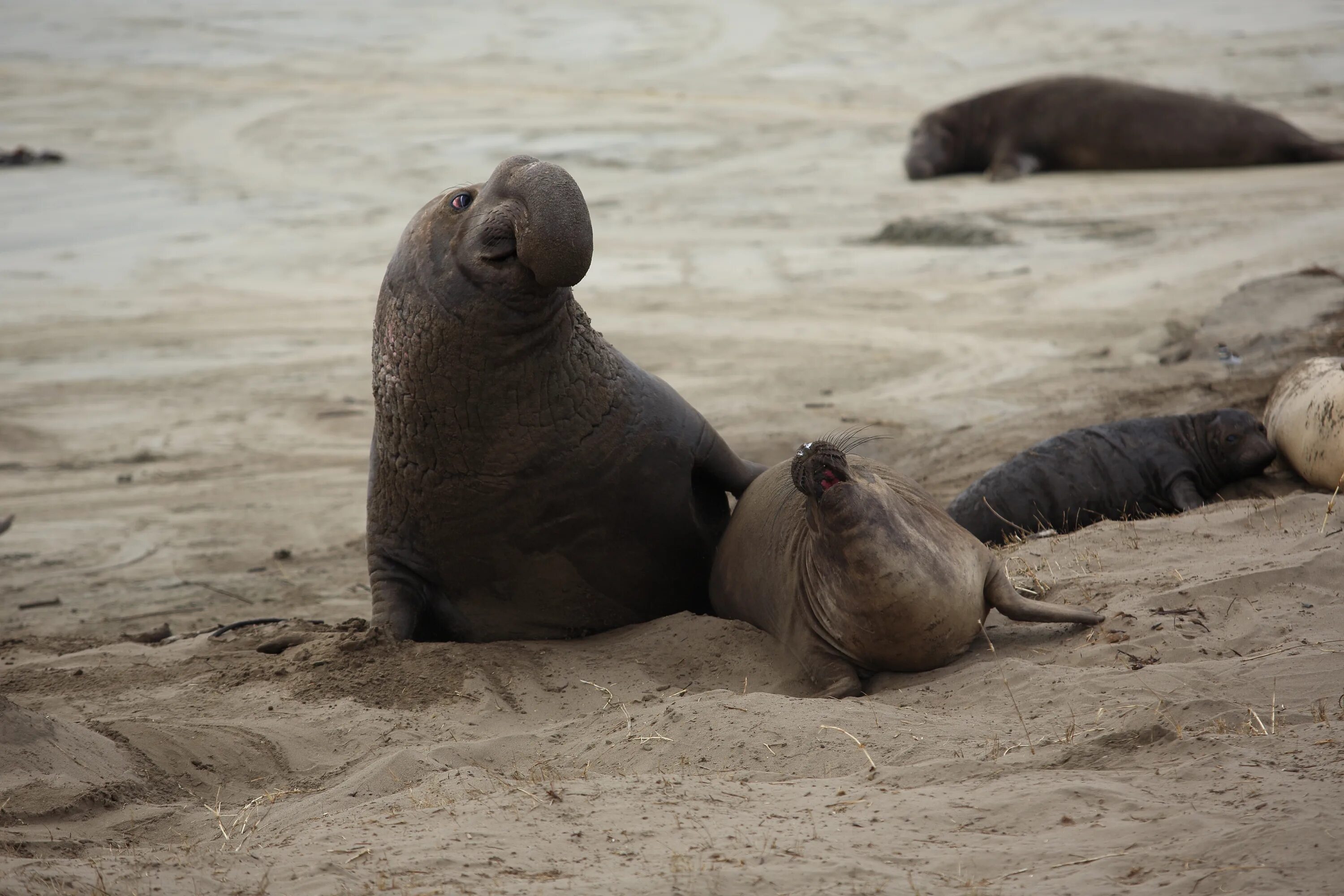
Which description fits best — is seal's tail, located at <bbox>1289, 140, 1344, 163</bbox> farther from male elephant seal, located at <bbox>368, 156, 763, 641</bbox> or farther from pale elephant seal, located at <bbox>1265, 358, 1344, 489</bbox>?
male elephant seal, located at <bbox>368, 156, 763, 641</bbox>

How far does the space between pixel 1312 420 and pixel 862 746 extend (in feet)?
12.0

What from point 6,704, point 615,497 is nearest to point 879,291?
point 615,497

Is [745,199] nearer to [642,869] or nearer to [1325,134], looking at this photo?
[1325,134]

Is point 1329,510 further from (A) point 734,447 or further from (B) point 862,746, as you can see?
(A) point 734,447

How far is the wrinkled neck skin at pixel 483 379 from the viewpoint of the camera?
4.46 m

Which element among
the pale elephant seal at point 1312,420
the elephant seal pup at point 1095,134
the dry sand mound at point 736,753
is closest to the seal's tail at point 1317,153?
the elephant seal pup at point 1095,134

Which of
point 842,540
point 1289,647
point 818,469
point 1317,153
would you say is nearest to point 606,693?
point 842,540

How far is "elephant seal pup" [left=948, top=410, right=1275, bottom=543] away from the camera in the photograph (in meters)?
6.03

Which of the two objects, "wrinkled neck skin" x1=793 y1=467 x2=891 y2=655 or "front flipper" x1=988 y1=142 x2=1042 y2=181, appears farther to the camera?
"front flipper" x1=988 y1=142 x2=1042 y2=181

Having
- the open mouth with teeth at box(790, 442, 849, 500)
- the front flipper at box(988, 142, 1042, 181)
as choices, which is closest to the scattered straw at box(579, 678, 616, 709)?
the open mouth with teeth at box(790, 442, 849, 500)

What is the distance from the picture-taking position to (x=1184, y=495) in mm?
6141

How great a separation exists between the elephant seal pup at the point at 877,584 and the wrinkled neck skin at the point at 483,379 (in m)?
0.95

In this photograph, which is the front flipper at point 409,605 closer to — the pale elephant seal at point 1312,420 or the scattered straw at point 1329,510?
the scattered straw at point 1329,510

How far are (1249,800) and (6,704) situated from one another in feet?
10.1
